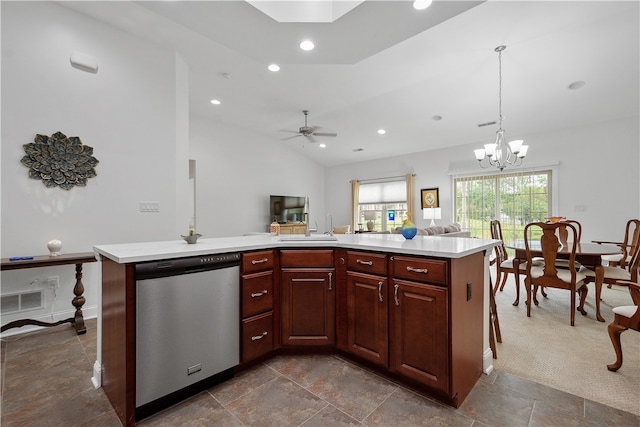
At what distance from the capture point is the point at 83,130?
9.96 feet

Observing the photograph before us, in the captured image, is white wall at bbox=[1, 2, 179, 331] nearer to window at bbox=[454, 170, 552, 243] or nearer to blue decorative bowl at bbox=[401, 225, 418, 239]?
blue decorative bowl at bbox=[401, 225, 418, 239]

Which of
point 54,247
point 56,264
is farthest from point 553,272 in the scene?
point 54,247

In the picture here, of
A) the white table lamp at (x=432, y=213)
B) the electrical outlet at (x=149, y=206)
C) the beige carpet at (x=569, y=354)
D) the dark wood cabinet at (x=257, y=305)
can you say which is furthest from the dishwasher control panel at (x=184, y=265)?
the white table lamp at (x=432, y=213)

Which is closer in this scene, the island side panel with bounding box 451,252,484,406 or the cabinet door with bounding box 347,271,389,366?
the island side panel with bounding box 451,252,484,406

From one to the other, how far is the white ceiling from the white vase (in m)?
2.37

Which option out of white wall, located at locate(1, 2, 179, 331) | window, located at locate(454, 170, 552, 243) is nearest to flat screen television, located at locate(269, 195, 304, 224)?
white wall, located at locate(1, 2, 179, 331)

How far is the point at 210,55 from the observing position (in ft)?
12.7

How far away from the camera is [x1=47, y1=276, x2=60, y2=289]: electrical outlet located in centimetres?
290

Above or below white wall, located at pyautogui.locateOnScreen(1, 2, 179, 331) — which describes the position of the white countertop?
below

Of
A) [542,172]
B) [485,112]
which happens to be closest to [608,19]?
[485,112]

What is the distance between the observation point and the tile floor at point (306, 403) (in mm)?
1484

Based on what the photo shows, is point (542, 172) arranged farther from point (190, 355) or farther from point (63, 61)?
point (63, 61)

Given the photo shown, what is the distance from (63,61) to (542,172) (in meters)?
7.77

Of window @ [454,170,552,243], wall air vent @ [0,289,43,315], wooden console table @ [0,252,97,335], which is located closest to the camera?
wooden console table @ [0,252,97,335]
